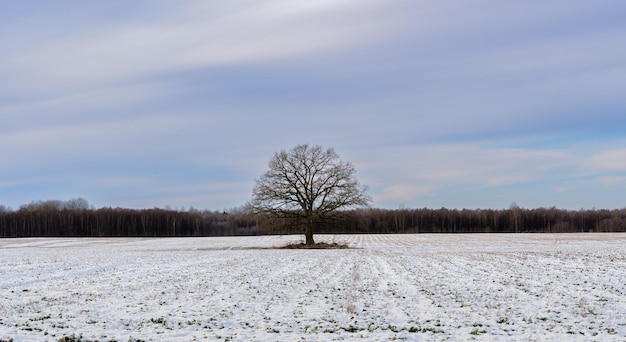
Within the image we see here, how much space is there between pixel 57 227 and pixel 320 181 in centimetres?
10704

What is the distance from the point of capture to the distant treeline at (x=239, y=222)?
142000 mm

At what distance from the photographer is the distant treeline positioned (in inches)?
5591

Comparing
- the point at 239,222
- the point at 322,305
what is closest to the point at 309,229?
the point at 322,305

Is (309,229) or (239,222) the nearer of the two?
(309,229)

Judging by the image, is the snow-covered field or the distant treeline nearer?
the snow-covered field

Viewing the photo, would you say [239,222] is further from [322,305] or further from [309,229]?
[322,305]

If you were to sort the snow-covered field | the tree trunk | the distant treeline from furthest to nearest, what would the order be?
the distant treeline < the tree trunk < the snow-covered field

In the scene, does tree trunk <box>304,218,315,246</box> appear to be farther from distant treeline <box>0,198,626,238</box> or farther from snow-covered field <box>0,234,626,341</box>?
distant treeline <box>0,198,626,238</box>

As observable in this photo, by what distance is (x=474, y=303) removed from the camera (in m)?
17.4

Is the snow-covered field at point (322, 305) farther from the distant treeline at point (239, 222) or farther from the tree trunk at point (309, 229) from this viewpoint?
the distant treeline at point (239, 222)

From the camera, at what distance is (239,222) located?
159 metres

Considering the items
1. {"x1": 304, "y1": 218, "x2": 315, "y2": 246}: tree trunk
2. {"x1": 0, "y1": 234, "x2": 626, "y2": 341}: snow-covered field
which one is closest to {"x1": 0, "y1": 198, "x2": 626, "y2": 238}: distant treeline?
{"x1": 304, "y1": 218, "x2": 315, "y2": 246}: tree trunk

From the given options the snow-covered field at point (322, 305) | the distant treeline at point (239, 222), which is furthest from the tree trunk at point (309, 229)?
the distant treeline at point (239, 222)

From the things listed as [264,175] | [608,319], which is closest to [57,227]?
[264,175]
